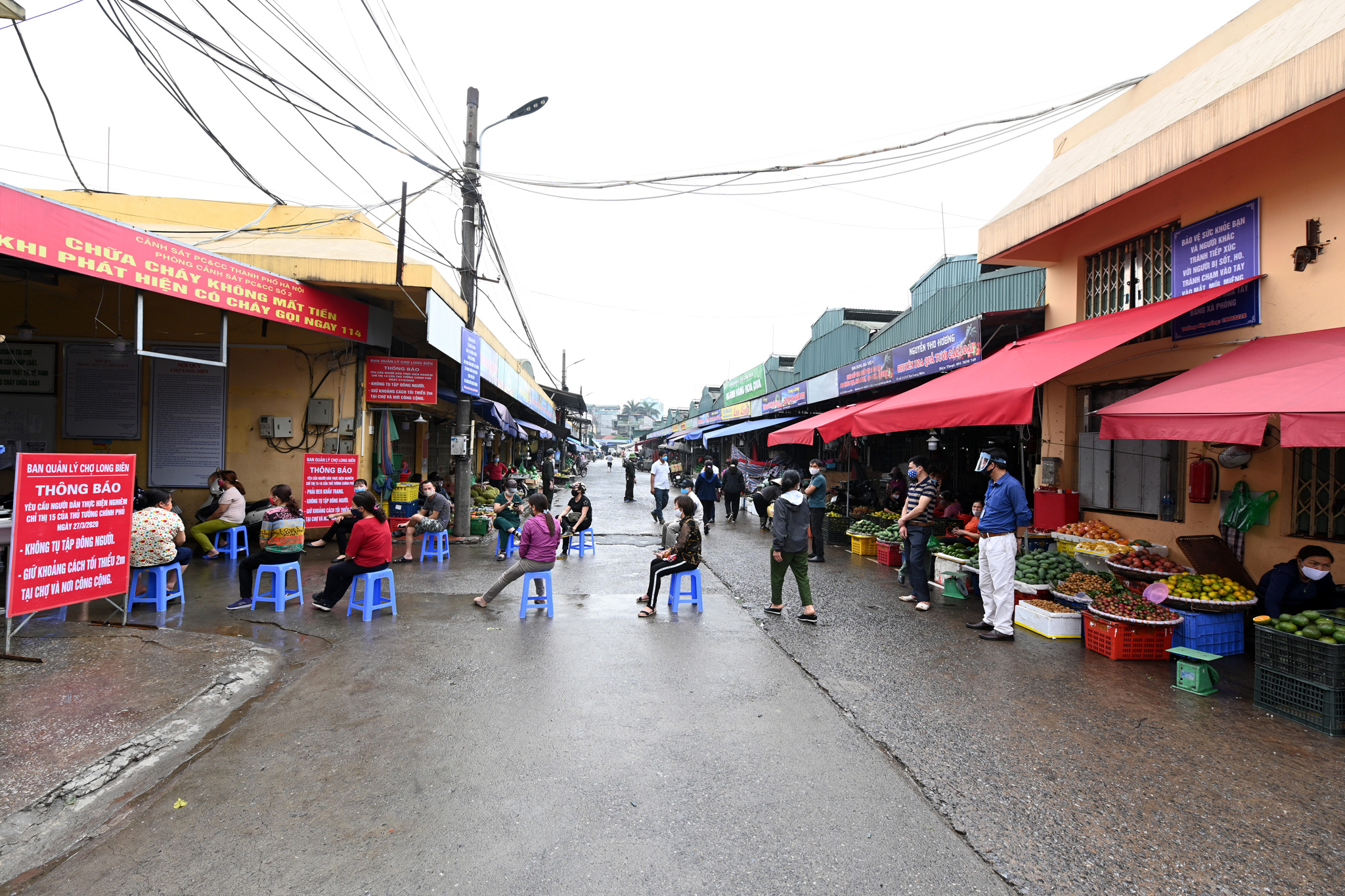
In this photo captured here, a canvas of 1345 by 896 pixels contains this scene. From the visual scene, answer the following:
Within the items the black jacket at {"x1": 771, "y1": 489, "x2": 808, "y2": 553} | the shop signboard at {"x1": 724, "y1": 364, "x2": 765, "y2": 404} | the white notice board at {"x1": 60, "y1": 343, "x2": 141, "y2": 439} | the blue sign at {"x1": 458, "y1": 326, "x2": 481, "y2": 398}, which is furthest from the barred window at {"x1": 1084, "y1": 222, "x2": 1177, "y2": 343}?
the shop signboard at {"x1": 724, "y1": 364, "x2": 765, "y2": 404}

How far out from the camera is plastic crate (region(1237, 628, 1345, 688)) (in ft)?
14.0

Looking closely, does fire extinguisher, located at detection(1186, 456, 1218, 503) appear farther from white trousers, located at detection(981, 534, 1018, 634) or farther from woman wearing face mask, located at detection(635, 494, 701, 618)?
woman wearing face mask, located at detection(635, 494, 701, 618)

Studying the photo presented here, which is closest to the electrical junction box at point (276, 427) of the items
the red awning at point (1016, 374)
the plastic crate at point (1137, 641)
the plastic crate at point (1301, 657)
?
the red awning at point (1016, 374)

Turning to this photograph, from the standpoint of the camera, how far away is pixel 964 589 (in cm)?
837

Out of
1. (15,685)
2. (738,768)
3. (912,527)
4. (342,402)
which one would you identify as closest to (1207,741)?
(738,768)

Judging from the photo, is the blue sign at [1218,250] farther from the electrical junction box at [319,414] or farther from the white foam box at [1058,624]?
the electrical junction box at [319,414]

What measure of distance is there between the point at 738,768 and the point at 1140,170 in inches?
297

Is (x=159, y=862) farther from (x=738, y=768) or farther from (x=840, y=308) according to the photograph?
→ (x=840, y=308)

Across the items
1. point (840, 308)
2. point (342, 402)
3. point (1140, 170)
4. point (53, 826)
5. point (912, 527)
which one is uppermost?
point (840, 308)

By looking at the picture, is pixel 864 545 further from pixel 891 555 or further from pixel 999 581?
pixel 999 581

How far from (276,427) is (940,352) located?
10948 millimetres

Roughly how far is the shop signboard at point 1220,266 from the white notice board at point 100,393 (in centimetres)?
1442

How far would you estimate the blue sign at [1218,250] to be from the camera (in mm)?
6656

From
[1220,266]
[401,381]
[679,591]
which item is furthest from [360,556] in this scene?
[1220,266]
